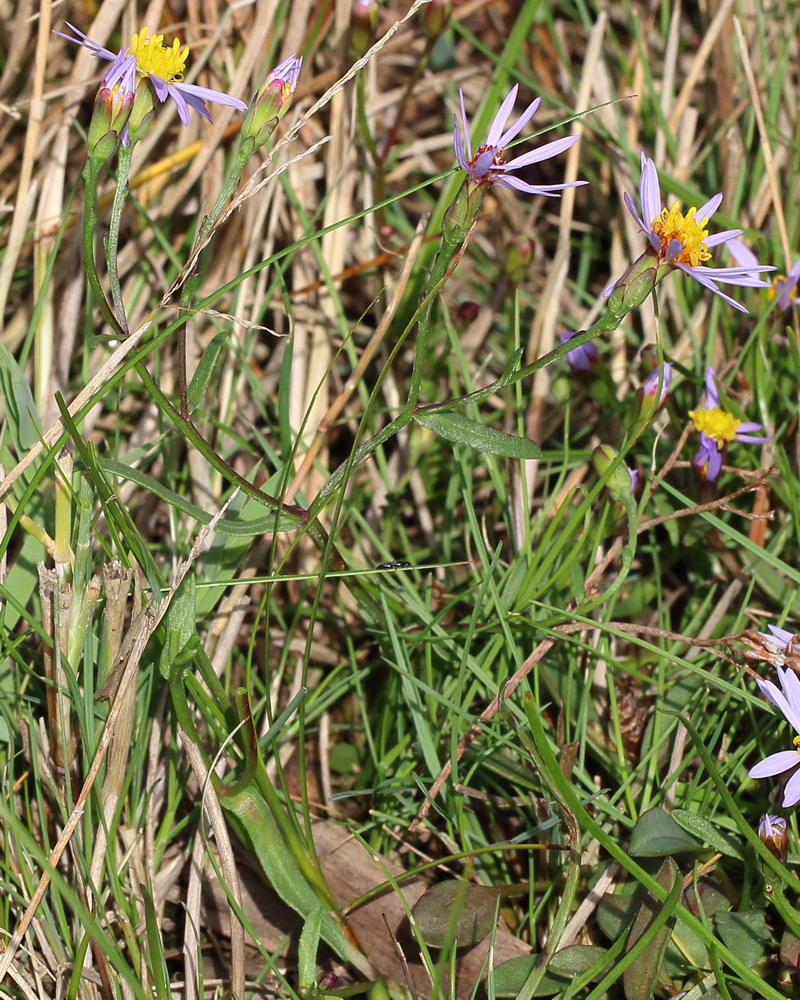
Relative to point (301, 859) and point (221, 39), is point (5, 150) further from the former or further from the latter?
point (301, 859)

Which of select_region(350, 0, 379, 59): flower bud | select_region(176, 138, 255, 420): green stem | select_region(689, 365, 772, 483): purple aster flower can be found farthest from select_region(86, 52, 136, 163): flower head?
select_region(689, 365, 772, 483): purple aster flower

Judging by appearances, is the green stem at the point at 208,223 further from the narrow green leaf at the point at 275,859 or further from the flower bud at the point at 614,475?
the flower bud at the point at 614,475

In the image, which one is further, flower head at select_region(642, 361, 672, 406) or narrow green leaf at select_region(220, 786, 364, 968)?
flower head at select_region(642, 361, 672, 406)

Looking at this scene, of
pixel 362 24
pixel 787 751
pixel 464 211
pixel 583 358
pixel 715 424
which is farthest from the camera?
pixel 362 24

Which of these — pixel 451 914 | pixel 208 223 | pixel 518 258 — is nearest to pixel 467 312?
pixel 518 258

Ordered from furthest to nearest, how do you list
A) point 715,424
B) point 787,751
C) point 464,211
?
1. point 715,424
2. point 787,751
3. point 464,211

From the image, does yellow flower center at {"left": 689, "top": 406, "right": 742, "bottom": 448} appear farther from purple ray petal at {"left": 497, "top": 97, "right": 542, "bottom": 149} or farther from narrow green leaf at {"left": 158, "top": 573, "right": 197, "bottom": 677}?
narrow green leaf at {"left": 158, "top": 573, "right": 197, "bottom": 677}

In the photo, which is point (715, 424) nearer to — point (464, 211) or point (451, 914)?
point (464, 211)
